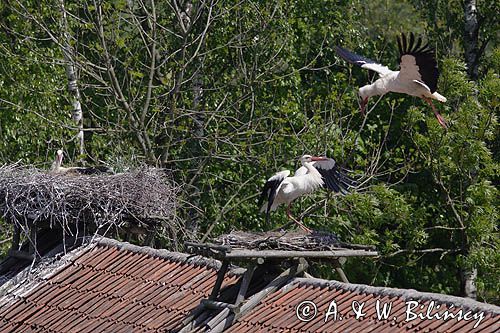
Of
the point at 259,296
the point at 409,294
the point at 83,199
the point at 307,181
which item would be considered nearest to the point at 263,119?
the point at 83,199

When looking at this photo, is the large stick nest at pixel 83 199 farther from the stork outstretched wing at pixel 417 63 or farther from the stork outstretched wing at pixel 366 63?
the stork outstretched wing at pixel 366 63

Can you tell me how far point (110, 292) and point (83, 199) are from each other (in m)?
1.05

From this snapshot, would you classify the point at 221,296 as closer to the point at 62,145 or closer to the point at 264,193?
the point at 264,193

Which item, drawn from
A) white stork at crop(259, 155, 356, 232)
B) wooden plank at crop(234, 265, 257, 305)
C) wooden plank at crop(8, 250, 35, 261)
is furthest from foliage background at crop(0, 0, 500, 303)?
wooden plank at crop(234, 265, 257, 305)

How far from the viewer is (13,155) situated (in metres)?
15.3

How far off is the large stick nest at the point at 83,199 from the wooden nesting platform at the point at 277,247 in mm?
2071

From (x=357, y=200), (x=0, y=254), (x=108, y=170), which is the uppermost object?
(x=108, y=170)

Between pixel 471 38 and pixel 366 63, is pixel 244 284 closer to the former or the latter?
pixel 366 63

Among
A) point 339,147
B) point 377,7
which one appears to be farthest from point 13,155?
point 377,7

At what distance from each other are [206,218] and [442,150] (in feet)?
10.9

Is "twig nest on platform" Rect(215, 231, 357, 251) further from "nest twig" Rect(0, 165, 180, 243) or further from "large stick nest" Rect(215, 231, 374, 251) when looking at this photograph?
"nest twig" Rect(0, 165, 180, 243)

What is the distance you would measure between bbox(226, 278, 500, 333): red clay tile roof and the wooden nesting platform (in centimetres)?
24

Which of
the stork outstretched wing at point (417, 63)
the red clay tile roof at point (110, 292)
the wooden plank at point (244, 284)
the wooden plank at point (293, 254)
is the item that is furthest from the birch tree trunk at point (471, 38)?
the wooden plank at point (244, 284)

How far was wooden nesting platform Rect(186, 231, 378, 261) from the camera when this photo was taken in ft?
24.1
